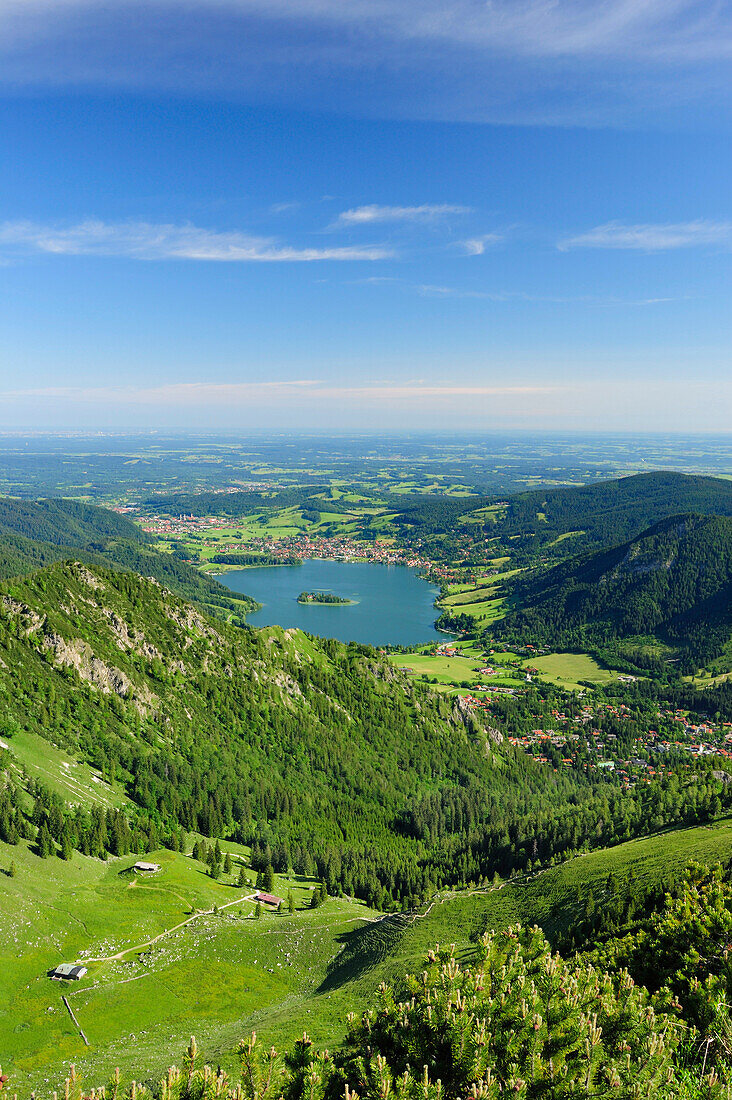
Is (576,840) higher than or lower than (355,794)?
higher

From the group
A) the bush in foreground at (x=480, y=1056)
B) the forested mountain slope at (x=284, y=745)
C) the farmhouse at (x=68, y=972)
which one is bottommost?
the forested mountain slope at (x=284, y=745)

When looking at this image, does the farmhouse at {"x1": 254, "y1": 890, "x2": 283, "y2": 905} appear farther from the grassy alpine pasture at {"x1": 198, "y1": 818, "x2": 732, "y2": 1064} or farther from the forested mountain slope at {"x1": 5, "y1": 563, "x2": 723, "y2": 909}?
the forested mountain slope at {"x1": 5, "y1": 563, "x2": 723, "y2": 909}

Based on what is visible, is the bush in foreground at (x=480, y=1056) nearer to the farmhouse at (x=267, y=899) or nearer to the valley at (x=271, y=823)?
the valley at (x=271, y=823)

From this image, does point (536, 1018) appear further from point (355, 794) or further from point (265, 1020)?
point (355, 794)

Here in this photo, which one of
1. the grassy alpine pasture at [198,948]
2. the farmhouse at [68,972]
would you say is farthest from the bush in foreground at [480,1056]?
the farmhouse at [68,972]

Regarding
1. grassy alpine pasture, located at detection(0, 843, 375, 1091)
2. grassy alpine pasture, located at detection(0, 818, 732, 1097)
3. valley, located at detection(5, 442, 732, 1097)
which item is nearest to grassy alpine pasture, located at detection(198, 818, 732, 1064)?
grassy alpine pasture, located at detection(0, 818, 732, 1097)

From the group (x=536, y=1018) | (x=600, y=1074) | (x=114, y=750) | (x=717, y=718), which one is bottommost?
(x=717, y=718)

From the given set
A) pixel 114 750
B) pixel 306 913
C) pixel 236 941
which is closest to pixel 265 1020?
pixel 236 941
